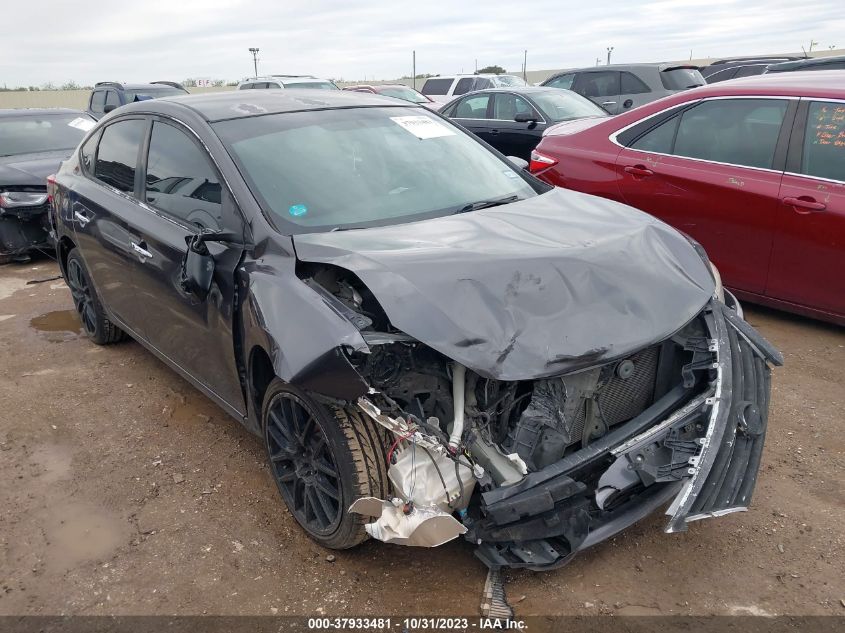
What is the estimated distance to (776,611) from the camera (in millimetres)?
2344

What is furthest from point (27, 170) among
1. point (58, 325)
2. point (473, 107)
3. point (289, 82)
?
point (289, 82)

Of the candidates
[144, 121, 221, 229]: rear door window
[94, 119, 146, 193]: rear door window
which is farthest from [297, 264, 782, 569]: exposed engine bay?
[94, 119, 146, 193]: rear door window

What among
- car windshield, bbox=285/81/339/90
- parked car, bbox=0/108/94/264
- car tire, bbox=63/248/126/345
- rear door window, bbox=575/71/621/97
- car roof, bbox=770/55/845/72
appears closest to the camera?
car tire, bbox=63/248/126/345

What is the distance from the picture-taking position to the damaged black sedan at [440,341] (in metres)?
2.28

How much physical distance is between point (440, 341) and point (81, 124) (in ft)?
26.6

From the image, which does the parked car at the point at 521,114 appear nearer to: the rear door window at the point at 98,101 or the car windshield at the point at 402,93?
the car windshield at the point at 402,93

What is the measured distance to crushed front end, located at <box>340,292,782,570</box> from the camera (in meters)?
2.25

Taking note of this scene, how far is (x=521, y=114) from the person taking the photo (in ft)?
28.1

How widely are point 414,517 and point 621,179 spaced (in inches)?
144

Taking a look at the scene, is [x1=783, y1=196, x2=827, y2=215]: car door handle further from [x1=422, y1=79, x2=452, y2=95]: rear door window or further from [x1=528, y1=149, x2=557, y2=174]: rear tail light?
[x1=422, y1=79, x2=452, y2=95]: rear door window

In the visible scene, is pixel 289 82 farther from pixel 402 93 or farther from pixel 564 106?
pixel 564 106

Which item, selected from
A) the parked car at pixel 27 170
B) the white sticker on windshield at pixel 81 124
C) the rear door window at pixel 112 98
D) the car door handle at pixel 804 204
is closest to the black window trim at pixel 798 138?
the car door handle at pixel 804 204

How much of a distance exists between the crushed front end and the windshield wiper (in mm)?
1053

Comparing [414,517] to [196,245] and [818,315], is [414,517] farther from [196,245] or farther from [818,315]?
[818,315]
